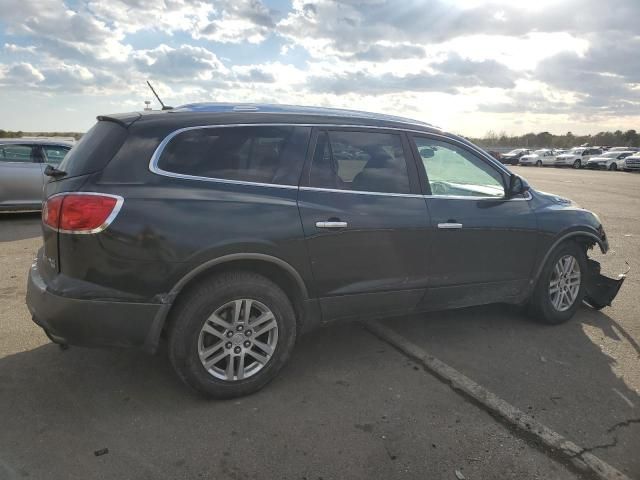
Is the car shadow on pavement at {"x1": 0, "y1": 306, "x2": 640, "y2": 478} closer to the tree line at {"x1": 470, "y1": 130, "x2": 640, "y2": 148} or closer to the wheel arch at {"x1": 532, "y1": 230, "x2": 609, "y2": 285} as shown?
the wheel arch at {"x1": 532, "y1": 230, "x2": 609, "y2": 285}

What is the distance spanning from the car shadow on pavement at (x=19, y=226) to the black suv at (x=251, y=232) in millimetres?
5481

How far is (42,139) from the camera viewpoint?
9906 mm

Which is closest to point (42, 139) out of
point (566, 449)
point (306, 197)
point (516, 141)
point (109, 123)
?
point (109, 123)

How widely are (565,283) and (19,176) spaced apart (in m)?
9.19

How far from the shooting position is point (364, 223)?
142 inches

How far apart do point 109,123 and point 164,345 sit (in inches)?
57.5

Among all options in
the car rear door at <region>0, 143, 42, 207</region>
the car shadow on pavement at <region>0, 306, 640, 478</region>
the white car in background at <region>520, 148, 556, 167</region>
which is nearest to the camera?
the car shadow on pavement at <region>0, 306, 640, 478</region>

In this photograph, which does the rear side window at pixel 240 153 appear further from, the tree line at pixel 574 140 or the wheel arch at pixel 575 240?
the tree line at pixel 574 140

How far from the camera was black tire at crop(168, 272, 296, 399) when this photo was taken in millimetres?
3137

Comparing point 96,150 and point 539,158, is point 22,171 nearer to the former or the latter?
point 96,150

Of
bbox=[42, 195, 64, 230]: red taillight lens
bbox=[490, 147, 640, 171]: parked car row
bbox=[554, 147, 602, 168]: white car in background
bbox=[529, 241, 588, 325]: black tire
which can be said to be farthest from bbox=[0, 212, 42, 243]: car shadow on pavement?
bbox=[554, 147, 602, 168]: white car in background

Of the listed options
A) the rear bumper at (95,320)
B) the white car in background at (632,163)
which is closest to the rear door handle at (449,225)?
the rear bumper at (95,320)

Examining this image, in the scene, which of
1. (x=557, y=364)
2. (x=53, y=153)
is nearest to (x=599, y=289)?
(x=557, y=364)

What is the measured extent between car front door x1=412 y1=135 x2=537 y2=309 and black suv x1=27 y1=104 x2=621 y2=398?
0.01 metres
